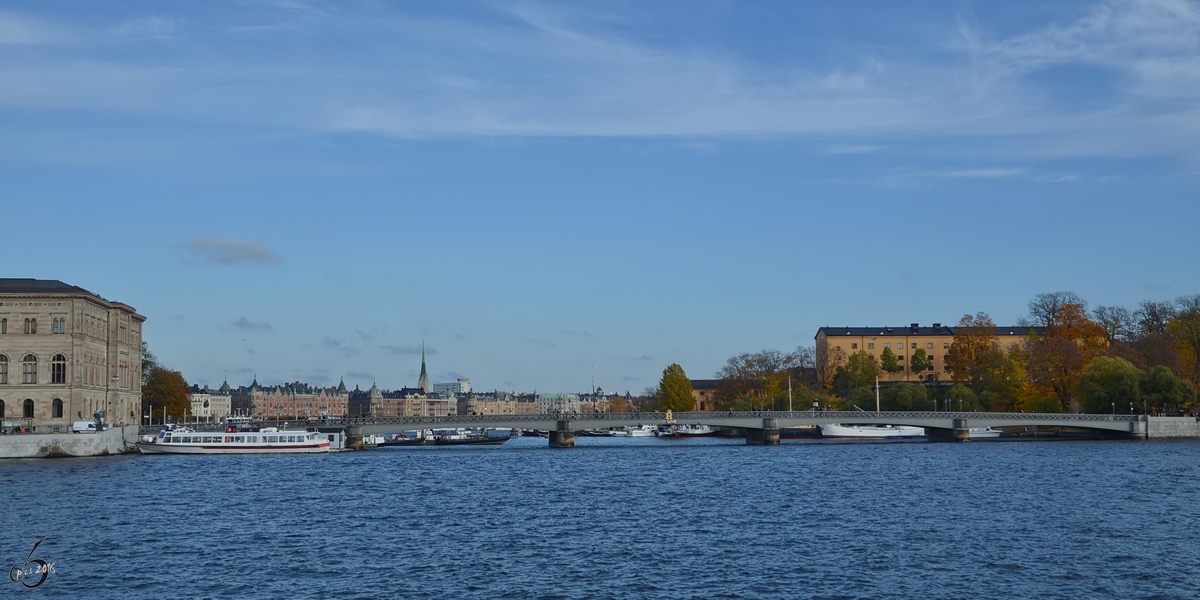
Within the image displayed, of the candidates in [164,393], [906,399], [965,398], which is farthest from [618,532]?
[164,393]

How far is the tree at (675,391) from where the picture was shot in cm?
18975

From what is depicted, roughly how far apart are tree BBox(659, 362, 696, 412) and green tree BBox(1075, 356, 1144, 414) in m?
72.1

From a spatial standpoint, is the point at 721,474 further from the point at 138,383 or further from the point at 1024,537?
the point at 138,383

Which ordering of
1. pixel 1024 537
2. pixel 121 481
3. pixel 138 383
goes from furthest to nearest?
pixel 138 383
pixel 121 481
pixel 1024 537

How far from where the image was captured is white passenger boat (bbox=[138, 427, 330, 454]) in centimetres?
11144

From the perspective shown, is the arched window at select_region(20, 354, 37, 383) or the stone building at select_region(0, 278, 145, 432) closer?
the stone building at select_region(0, 278, 145, 432)

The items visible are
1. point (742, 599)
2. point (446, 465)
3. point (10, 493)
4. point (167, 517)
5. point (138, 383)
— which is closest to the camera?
point (742, 599)

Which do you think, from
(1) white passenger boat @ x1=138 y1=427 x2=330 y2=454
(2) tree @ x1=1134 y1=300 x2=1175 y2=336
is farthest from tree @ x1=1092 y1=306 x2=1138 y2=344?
(1) white passenger boat @ x1=138 y1=427 x2=330 y2=454

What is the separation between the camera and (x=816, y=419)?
426ft

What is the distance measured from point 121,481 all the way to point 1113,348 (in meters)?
117

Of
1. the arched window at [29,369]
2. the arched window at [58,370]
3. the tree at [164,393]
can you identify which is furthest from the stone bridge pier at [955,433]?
the tree at [164,393]

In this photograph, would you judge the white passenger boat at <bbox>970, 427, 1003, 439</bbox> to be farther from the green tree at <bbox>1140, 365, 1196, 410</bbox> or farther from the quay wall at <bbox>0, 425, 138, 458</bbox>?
the quay wall at <bbox>0, 425, 138, 458</bbox>

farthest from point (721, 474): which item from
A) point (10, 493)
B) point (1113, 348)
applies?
point (1113, 348)

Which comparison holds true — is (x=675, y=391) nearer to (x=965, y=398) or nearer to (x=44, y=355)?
(x=965, y=398)
